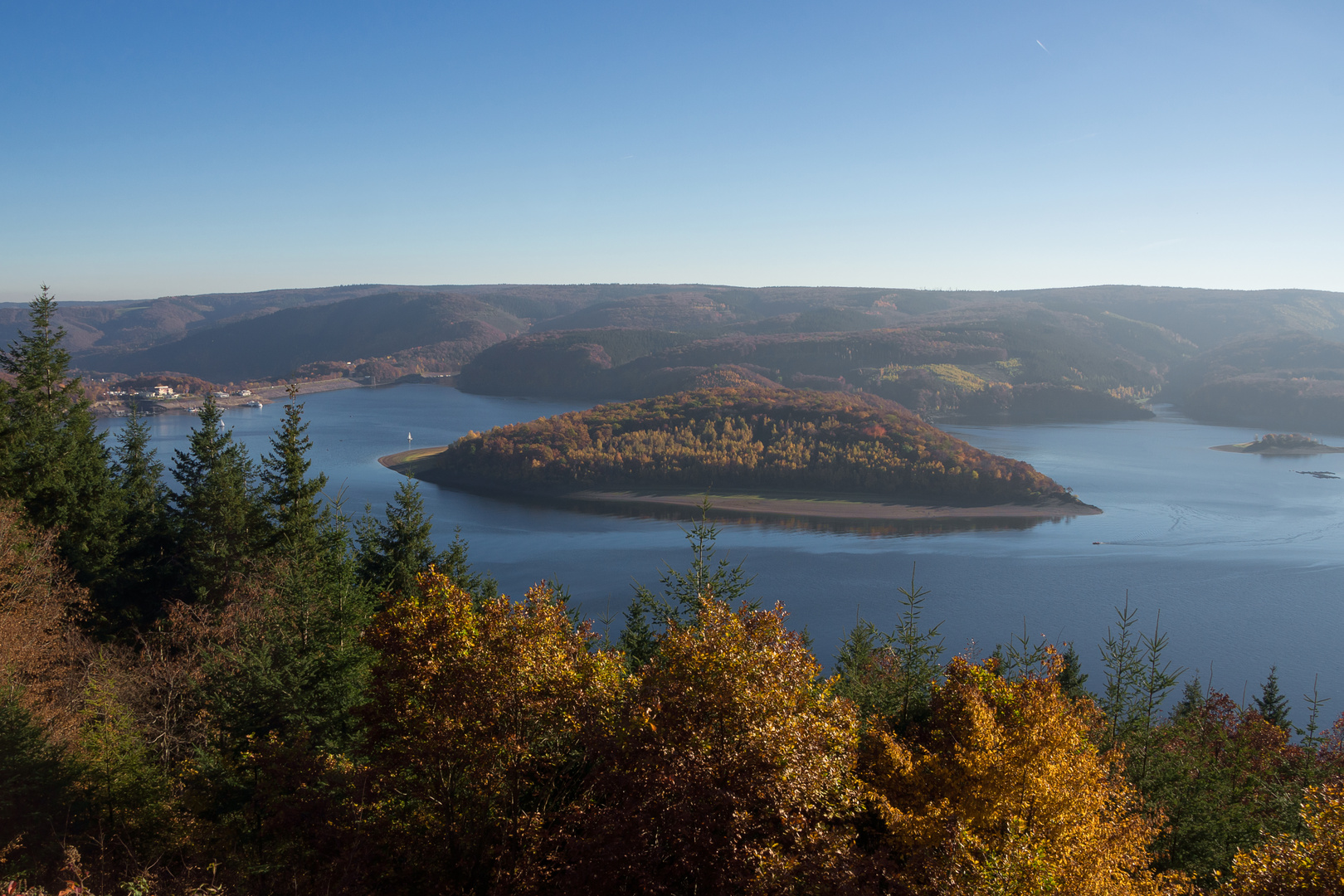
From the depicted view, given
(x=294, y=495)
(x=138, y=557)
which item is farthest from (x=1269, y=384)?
(x=138, y=557)

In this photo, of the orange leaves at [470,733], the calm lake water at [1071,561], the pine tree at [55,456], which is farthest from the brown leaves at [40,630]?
the calm lake water at [1071,561]

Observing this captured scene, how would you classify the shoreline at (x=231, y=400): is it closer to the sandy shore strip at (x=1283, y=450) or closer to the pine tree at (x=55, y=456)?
the pine tree at (x=55, y=456)

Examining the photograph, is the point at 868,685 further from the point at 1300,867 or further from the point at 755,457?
the point at 755,457

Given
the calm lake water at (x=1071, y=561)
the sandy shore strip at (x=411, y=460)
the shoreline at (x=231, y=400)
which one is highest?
the shoreline at (x=231, y=400)

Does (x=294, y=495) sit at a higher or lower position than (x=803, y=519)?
higher

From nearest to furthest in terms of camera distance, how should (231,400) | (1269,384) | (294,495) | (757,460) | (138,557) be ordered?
(294,495) → (138,557) → (757,460) → (1269,384) → (231,400)

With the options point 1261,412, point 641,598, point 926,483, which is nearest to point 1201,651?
point 641,598

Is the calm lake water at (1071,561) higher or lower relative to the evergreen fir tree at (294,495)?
lower

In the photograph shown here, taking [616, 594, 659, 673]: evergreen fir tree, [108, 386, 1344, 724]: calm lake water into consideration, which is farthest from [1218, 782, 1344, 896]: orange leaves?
[108, 386, 1344, 724]: calm lake water
